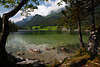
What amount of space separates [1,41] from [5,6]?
3.51 m

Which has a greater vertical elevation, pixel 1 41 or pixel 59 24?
pixel 59 24

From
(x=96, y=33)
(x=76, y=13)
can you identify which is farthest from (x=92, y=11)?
(x=76, y=13)

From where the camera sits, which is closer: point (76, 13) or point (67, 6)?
point (76, 13)

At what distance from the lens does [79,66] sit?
712cm

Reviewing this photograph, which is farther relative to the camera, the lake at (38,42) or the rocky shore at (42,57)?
the lake at (38,42)

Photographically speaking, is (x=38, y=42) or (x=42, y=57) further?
(x=38, y=42)

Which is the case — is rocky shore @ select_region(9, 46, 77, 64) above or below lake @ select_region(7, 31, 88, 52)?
above

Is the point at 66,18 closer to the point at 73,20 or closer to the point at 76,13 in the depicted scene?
the point at 73,20

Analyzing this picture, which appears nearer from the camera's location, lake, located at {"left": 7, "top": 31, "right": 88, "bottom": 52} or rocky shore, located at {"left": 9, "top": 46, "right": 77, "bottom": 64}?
rocky shore, located at {"left": 9, "top": 46, "right": 77, "bottom": 64}

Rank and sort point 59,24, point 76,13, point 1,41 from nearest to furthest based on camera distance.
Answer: point 1,41, point 76,13, point 59,24

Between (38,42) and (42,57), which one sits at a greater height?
(42,57)

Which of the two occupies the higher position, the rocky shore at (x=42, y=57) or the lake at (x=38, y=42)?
the rocky shore at (x=42, y=57)

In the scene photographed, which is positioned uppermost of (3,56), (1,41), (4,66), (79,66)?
(1,41)

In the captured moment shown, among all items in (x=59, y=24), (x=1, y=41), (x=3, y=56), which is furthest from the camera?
(x=59, y=24)
